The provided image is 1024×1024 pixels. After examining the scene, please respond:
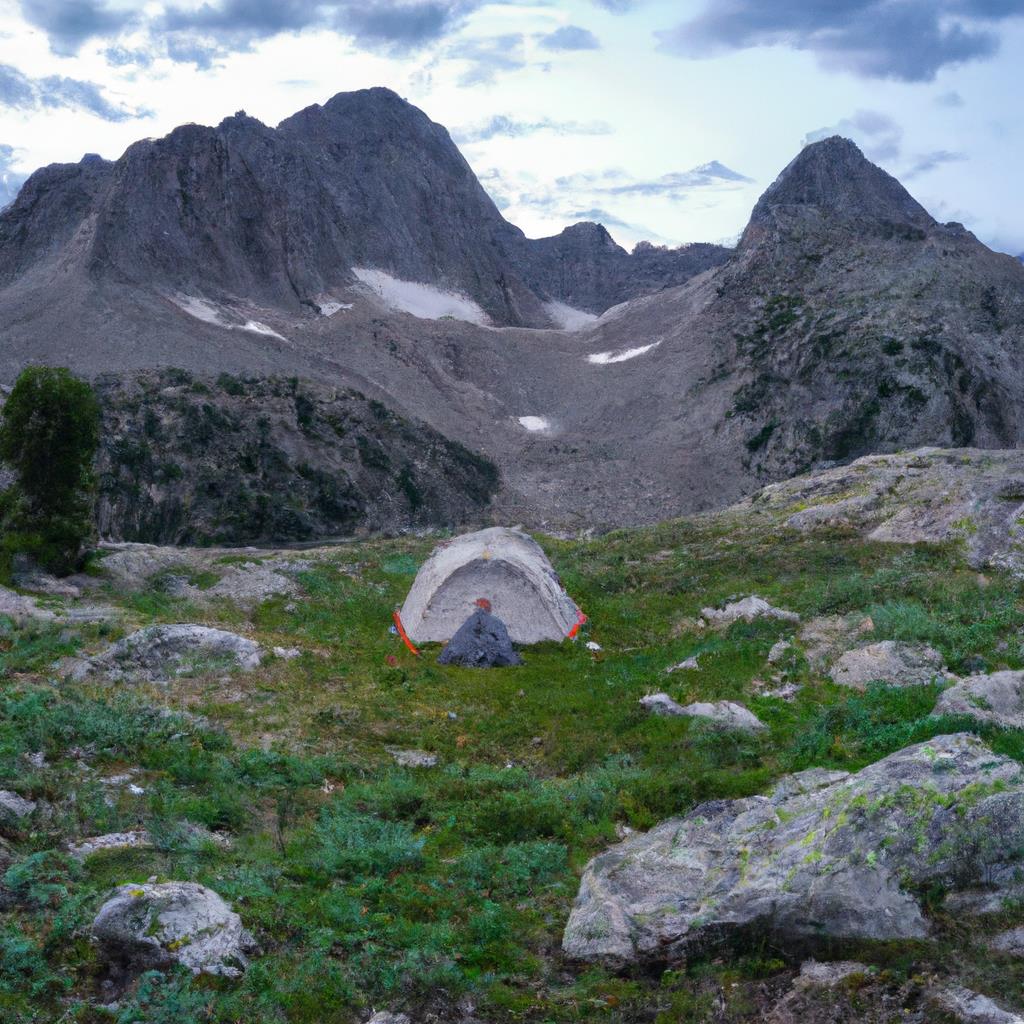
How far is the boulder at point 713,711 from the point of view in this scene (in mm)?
14859

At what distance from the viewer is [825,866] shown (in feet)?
28.0

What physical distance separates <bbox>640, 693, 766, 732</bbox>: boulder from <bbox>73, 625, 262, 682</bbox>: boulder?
7.95m

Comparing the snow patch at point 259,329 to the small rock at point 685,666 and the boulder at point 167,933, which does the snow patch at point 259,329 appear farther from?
the boulder at point 167,933

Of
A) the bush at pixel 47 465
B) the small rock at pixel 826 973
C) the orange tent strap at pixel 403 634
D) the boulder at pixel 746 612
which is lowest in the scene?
the small rock at pixel 826 973

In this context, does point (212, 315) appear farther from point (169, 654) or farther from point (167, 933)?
point (167, 933)

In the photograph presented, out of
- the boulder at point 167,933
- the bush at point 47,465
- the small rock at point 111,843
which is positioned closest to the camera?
the boulder at point 167,933

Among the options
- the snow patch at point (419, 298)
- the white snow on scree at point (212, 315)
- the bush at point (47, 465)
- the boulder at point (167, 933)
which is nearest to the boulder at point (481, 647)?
the bush at point (47, 465)

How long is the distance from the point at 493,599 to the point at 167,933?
16.1m

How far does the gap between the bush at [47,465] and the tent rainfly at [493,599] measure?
374 inches

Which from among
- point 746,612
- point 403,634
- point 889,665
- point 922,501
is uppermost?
point 922,501

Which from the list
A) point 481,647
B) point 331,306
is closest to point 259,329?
point 331,306

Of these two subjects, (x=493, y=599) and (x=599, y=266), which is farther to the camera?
(x=599, y=266)

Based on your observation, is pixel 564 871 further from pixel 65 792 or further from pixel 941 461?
pixel 941 461

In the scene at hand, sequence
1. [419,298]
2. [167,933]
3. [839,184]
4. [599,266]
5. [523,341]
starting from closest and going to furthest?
1. [167,933]
2. [523,341]
3. [419,298]
4. [839,184]
5. [599,266]
